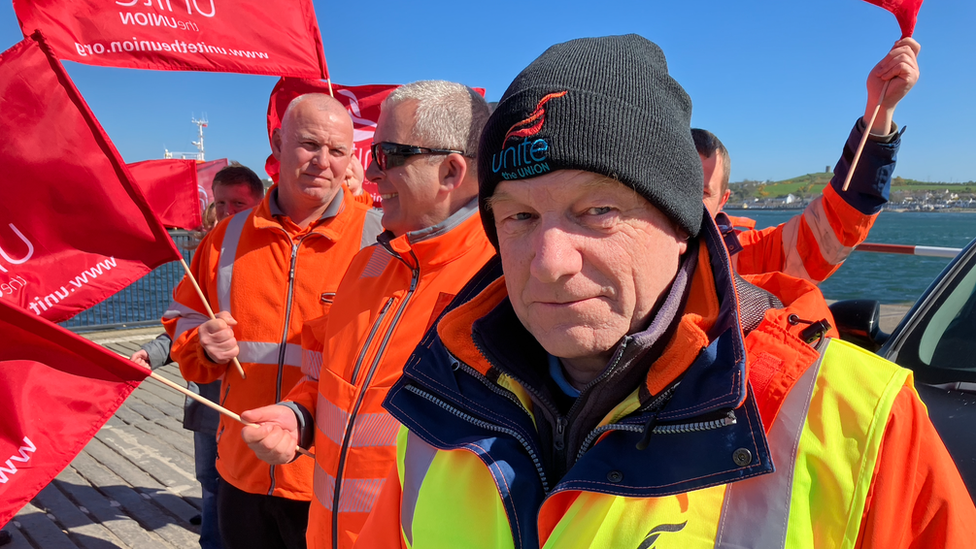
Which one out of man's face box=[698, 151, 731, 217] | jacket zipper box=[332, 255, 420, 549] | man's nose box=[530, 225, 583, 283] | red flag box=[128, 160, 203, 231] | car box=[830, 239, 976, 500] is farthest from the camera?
red flag box=[128, 160, 203, 231]

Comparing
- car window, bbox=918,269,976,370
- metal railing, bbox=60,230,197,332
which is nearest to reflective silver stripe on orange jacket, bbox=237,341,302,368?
car window, bbox=918,269,976,370

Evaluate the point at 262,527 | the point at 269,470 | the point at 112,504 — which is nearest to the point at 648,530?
the point at 269,470

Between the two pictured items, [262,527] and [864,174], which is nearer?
[864,174]

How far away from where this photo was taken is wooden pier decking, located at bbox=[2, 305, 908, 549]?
4.07 metres

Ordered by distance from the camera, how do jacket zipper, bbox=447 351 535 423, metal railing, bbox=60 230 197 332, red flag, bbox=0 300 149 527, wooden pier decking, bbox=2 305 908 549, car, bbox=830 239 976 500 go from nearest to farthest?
jacket zipper, bbox=447 351 535 423 → red flag, bbox=0 300 149 527 → car, bbox=830 239 976 500 → wooden pier decking, bbox=2 305 908 549 → metal railing, bbox=60 230 197 332

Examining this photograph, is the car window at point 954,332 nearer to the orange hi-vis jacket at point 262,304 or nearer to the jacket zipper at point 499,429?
the jacket zipper at point 499,429

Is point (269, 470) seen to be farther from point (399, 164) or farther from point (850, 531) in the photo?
point (850, 531)

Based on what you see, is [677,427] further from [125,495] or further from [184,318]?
[125,495]

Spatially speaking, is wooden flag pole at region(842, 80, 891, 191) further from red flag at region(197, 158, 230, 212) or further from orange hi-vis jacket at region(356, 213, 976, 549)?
red flag at region(197, 158, 230, 212)

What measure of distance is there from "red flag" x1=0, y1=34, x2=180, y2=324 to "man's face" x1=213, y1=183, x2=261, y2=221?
2423 mm

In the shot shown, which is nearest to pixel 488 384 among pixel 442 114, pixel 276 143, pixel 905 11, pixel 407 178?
pixel 407 178

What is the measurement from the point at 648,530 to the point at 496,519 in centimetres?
30

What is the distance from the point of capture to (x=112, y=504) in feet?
14.7

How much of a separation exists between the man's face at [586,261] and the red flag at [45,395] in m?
1.28
